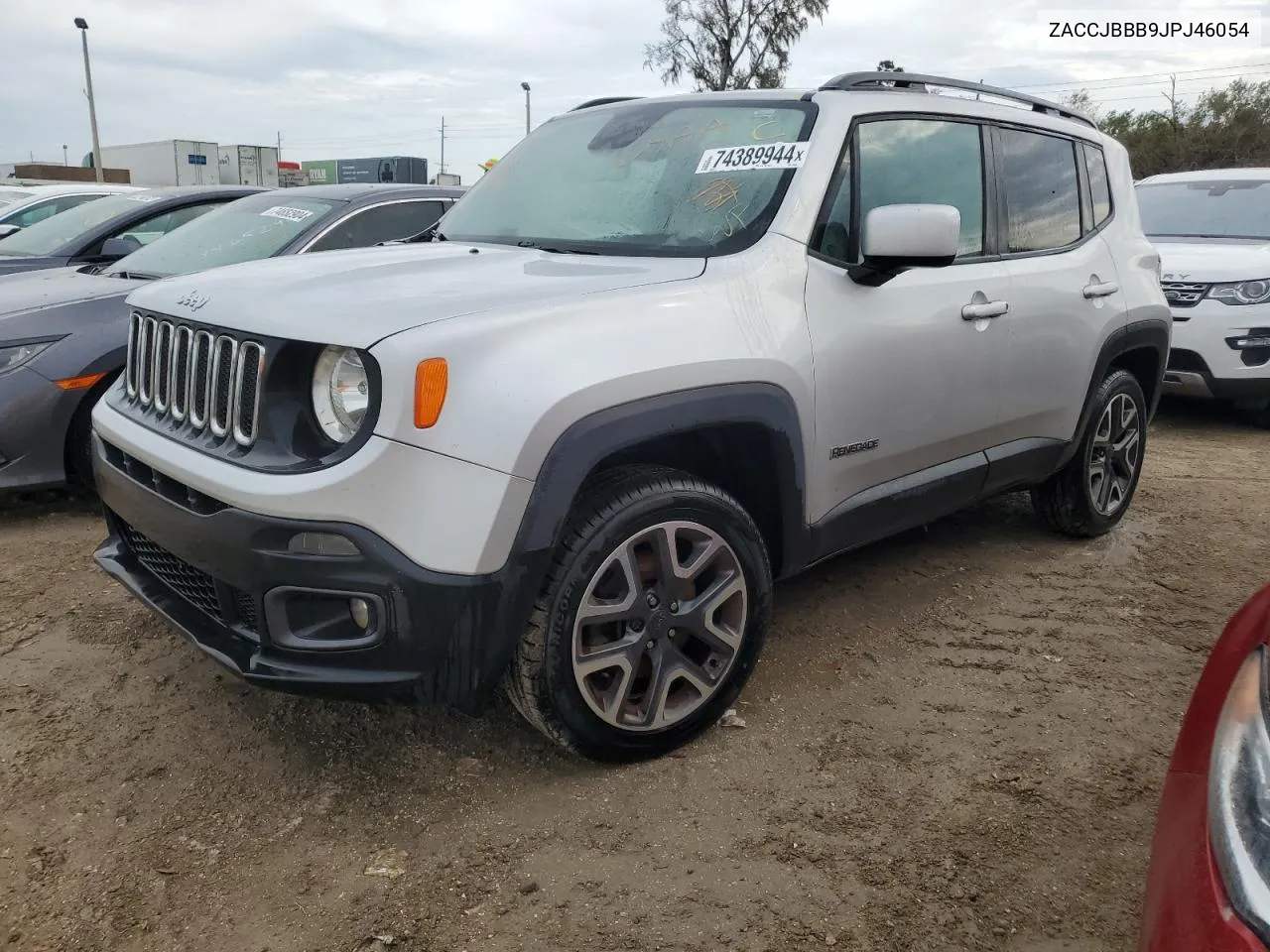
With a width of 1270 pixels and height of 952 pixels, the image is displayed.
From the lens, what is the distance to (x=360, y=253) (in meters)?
3.03

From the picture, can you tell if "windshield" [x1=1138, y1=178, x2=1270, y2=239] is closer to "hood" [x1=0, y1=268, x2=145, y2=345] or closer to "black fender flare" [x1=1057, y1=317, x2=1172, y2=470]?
"black fender flare" [x1=1057, y1=317, x2=1172, y2=470]

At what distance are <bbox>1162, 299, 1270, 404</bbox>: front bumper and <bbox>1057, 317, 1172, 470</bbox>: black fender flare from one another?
2594 mm

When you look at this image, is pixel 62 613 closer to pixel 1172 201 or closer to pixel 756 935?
pixel 756 935

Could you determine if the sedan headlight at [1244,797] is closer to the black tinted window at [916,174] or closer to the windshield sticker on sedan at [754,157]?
the black tinted window at [916,174]

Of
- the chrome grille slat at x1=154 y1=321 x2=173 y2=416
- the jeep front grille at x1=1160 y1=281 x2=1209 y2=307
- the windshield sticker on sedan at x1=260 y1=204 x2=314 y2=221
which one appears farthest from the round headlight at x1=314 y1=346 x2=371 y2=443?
the jeep front grille at x1=1160 y1=281 x2=1209 y2=307

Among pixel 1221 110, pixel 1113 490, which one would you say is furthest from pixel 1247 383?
pixel 1221 110

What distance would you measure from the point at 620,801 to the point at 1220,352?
20.1 ft

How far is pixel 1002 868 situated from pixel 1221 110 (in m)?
36.1

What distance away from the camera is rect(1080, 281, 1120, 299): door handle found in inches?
155

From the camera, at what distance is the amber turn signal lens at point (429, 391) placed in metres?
2.07

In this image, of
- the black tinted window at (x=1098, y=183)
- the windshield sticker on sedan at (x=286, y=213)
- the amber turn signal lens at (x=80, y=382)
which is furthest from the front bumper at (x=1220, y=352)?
the amber turn signal lens at (x=80, y=382)

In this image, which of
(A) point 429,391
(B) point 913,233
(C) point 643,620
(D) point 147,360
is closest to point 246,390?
(A) point 429,391

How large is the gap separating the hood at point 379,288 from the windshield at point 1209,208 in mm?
6727

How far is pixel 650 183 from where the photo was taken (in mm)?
3115
